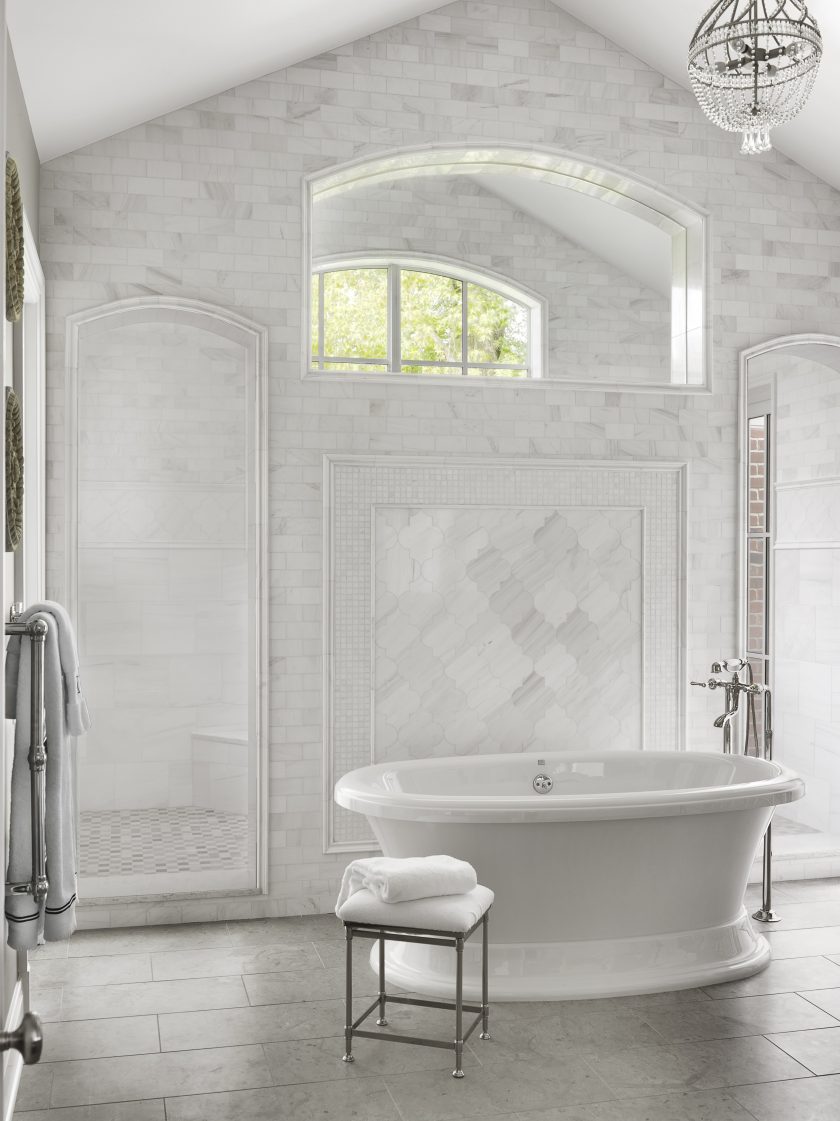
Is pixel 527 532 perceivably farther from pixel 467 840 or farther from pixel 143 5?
pixel 143 5

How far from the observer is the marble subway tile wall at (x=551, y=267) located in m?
5.08

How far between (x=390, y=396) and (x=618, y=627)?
1.44 m

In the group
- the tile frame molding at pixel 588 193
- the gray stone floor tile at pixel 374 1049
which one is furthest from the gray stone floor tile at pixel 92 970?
the tile frame molding at pixel 588 193

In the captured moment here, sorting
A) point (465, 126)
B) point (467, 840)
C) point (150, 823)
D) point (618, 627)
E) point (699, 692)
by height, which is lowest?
point (150, 823)

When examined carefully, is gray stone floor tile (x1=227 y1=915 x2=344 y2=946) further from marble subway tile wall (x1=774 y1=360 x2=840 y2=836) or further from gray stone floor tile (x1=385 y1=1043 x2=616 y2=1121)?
marble subway tile wall (x1=774 y1=360 x2=840 y2=836)

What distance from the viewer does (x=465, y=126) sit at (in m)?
4.59

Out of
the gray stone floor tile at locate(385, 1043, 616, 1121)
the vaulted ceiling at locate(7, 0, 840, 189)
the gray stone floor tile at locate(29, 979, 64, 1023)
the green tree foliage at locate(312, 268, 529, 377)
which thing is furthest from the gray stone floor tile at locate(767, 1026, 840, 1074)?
the vaulted ceiling at locate(7, 0, 840, 189)

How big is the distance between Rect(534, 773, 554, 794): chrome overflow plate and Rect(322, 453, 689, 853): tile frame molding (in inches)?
25.0

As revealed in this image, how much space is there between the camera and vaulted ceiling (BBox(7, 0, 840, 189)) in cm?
332

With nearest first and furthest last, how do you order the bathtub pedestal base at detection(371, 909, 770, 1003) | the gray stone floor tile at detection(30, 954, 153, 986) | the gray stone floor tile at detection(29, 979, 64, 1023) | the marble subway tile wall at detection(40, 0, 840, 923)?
the gray stone floor tile at detection(29, 979, 64, 1023), the bathtub pedestal base at detection(371, 909, 770, 1003), the gray stone floor tile at detection(30, 954, 153, 986), the marble subway tile wall at detection(40, 0, 840, 923)

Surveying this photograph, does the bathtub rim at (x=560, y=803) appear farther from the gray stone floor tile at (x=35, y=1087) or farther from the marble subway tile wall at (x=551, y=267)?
the marble subway tile wall at (x=551, y=267)

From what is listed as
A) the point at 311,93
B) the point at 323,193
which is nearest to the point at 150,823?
the point at 323,193

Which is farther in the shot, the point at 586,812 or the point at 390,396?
the point at 390,396

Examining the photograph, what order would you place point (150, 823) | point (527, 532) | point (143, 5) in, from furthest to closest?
point (150, 823), point (527, 532), point (143, 5)
